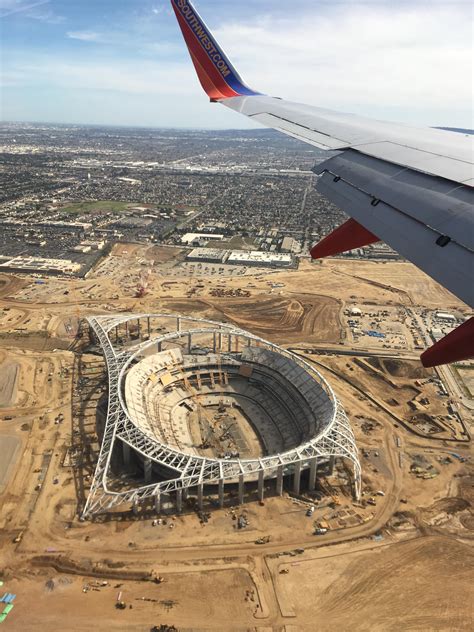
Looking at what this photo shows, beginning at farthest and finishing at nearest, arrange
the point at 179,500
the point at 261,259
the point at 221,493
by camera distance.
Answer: the point at 261,259 < the point at 221,493 < the point at 179,500

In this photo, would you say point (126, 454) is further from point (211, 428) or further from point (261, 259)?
point (261, 259)

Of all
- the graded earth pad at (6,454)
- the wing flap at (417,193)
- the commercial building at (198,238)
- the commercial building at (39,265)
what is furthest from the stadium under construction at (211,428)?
the commercial building at (198,238)

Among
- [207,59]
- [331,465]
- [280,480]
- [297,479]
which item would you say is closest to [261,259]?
[331,465]

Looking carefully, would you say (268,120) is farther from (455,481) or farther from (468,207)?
(455,481)

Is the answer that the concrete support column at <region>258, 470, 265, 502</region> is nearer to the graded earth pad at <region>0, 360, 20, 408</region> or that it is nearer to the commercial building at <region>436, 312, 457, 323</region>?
the graded earth pad at <region>0, 360, 20, 408</region>

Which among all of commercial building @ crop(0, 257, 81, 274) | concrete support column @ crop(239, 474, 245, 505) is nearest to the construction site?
concrete support column @ crop(239, 474, 245, 505)

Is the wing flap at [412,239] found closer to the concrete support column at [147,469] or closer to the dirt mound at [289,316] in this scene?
the concrete support column at [147,469]

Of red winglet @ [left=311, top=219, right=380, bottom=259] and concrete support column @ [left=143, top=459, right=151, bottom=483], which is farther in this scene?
concrete support column @ [left=143, top=459, right=151, bottom=483]
